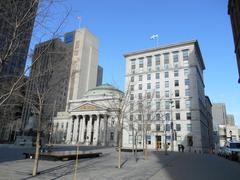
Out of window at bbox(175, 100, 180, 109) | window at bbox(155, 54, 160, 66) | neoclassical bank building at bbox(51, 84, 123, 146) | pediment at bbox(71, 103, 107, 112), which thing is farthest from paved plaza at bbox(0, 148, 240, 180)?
pediment at bbox(71, 103, 107, 112)

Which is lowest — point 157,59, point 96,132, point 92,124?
point 96,132

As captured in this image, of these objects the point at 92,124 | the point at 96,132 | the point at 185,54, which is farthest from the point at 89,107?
the point at 185,54

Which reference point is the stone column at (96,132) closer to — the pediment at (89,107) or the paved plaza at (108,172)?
the pediment at (89,107)

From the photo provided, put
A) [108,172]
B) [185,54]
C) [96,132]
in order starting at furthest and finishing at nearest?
[96,132]
[185,54]
[108,172]

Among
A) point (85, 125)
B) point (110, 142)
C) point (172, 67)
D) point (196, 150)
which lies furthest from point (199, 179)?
point (85, 125)

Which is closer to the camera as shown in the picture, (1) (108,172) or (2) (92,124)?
(1) (108,172)

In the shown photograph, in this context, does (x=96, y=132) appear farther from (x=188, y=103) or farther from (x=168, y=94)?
(x=188, y=103)

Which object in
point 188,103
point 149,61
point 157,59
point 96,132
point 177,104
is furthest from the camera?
point 96,132

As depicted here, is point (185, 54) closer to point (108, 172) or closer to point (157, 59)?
point (157, 59)

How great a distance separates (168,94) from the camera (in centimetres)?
7531

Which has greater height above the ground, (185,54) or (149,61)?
(185,54)

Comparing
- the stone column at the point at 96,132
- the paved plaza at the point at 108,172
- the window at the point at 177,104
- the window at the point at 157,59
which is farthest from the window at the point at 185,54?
the paved plaza at the point at 108,172

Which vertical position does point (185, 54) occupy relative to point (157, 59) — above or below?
above

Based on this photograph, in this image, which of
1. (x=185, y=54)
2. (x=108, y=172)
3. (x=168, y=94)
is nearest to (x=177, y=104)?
(x=168, y=94)
